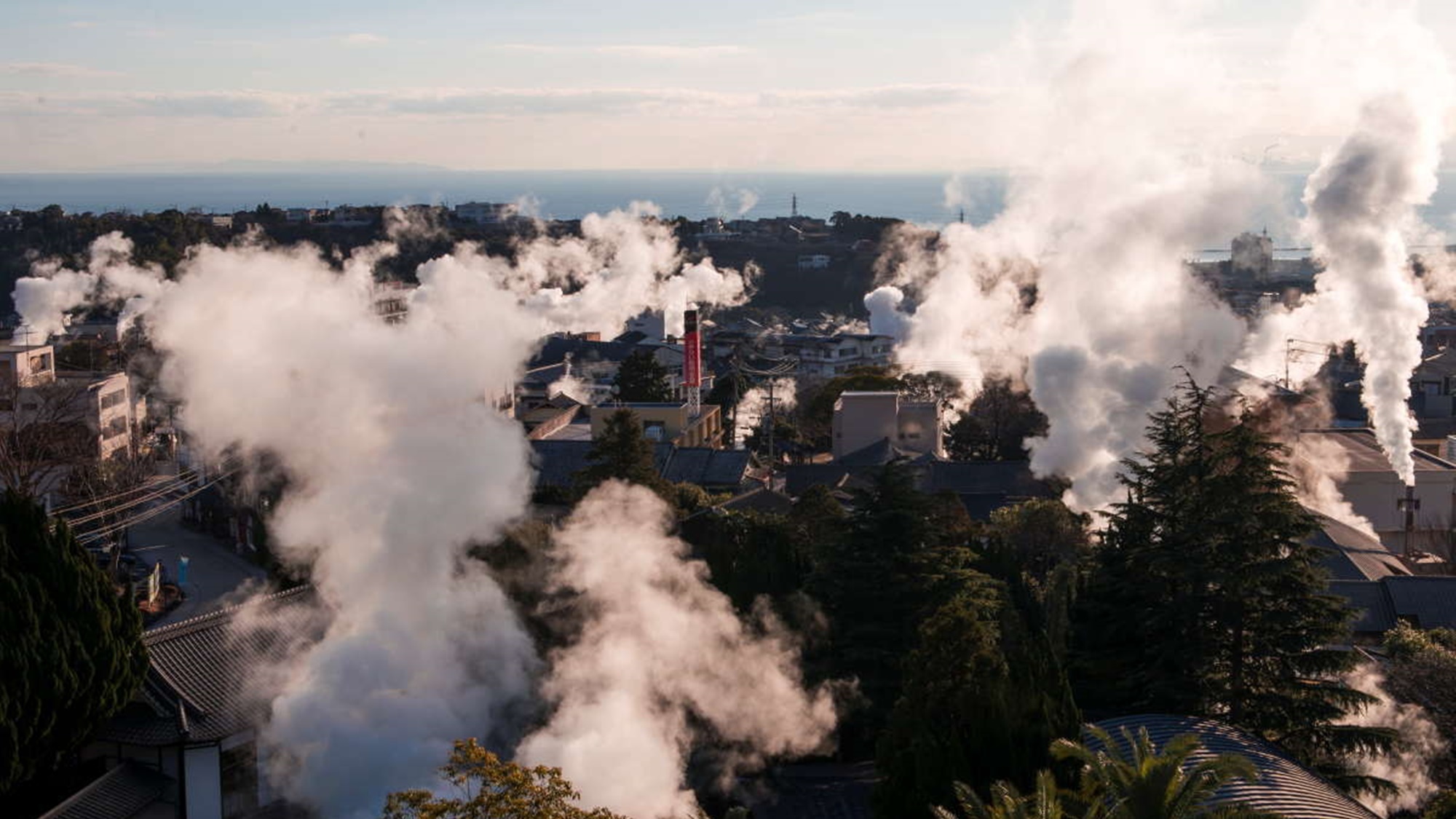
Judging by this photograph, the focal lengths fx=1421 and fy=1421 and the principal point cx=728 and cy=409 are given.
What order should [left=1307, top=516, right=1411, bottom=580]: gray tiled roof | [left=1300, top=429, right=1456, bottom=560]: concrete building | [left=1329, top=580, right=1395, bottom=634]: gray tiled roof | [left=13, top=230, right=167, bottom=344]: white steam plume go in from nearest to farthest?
[left=1329, top=580, right=1395, bottom=634]: gray tiled roof < [left=1307, top=516, right=1411, bottom=580]: gray tiled roof < [left=1300, top=429, right=1456, bottom=560]: concrete building < [left=13, top=230, right=167, bottom=344]: white steam plume

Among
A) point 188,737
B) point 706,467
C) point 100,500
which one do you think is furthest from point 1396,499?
point 100,500

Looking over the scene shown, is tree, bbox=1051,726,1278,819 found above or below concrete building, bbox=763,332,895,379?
above

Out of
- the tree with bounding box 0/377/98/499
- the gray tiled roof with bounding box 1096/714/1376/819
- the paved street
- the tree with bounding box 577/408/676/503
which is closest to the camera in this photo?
the gray tiled roof with bounding box 1096/714/1376/819

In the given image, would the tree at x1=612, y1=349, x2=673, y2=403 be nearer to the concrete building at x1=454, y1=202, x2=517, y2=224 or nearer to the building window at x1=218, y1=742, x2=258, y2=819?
the building window at x1=218, y1=742, x2=258, y2=819

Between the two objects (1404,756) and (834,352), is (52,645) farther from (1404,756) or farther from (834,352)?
(834,352)

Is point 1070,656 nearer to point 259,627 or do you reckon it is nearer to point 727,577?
point 727,577

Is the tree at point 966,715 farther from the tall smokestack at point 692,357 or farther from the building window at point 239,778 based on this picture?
the tall smokestack at point 692,357

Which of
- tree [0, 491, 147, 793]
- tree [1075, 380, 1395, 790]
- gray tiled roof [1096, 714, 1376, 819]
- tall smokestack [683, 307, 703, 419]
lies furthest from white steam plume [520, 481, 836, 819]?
tall smokestack [683, 307, 703, 419]
